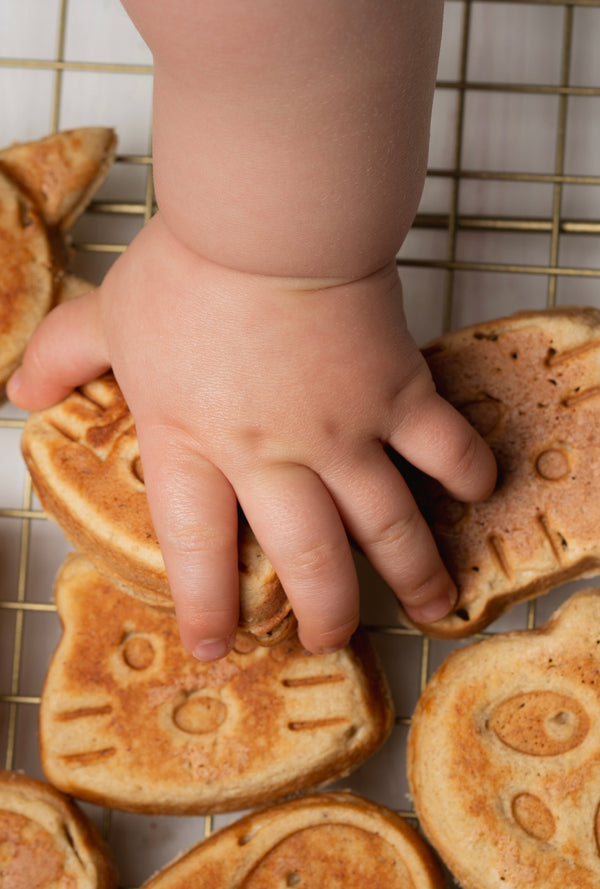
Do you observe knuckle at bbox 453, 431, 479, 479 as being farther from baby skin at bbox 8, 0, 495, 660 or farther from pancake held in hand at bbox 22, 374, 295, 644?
pancake held in hand at bbox 22, 374, 295, 644

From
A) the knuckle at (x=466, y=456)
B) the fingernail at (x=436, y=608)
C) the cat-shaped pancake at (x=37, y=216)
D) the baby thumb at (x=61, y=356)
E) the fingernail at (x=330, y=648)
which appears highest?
the cat-shaped pancake at (x=37, y=216)

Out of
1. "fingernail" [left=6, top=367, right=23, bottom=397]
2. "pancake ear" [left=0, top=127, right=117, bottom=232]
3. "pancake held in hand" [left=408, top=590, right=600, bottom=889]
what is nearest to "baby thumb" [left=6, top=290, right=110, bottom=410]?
"fingernail" [left=6, top=367, right=23, bottom=397]

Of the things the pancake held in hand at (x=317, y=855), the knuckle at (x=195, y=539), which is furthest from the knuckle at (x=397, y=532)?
the pancake held in hand at (x=317, y=855)

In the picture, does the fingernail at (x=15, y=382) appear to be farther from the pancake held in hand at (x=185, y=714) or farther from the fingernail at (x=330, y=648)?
the fingernail at (x=330, y=648)

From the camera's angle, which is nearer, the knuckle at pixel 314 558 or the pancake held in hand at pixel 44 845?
the knuckle at pixel 314 558

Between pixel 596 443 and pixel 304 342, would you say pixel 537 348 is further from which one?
pixel 304 342

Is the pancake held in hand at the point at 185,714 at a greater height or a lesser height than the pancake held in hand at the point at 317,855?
greater

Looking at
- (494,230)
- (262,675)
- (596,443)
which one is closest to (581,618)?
(596,443)
